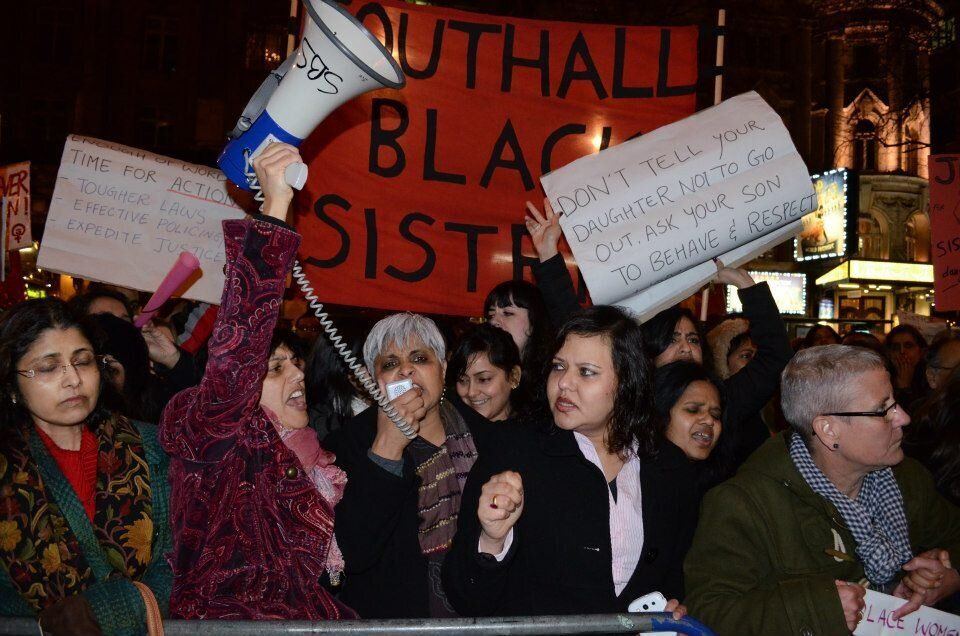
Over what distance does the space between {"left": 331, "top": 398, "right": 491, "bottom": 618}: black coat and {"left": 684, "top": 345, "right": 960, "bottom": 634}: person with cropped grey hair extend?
931 mm

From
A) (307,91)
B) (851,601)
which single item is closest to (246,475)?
(307,91)

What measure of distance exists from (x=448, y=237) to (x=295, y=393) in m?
2.02

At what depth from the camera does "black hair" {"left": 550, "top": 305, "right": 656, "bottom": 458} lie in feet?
10.1

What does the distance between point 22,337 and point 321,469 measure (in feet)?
3.32

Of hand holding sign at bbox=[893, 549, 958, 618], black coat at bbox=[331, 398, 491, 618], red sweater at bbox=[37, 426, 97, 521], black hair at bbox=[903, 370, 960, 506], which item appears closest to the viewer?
red sweater at bbox=[37, 426, 97, 521]

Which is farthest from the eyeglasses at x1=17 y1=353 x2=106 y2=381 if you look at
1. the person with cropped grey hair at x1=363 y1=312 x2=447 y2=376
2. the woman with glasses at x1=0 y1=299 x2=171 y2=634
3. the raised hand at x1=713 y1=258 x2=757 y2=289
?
the raised hand at x1=713 y1=258 x2=757 y2=289

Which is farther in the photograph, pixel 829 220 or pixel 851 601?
pixel 829 220

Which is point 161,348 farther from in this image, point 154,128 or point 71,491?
point 154,128

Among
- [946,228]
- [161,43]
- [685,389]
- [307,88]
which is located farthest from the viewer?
[161,43]

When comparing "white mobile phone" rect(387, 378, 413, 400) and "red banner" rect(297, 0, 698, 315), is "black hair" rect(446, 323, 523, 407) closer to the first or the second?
"red banner" rect(297, 0, 698, 315)

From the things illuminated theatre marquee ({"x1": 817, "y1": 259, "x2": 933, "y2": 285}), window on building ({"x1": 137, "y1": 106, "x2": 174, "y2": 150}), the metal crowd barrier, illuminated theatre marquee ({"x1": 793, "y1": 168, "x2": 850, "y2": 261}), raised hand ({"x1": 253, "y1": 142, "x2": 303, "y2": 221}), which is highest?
window on building ({"x1": 137, "y1": 106, "x2": 174, "y2": 150})

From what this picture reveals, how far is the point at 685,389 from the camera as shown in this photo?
389cm

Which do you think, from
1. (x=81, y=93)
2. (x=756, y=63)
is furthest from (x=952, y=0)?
(x=81, y=93)

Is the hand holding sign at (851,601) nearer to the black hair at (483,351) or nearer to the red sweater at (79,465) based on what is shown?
the black hair at (483,351)
